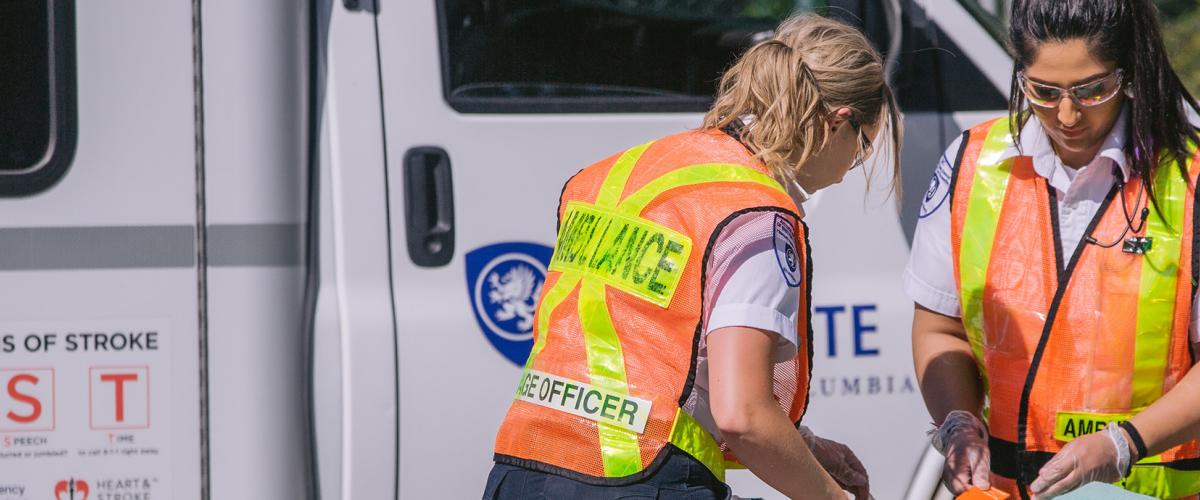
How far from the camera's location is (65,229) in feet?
6.74

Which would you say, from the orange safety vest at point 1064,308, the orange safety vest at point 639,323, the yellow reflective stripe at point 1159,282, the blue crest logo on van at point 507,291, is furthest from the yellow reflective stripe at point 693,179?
the blue crest logo on van at point 507,291

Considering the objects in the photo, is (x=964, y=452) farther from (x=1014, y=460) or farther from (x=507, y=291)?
(x=507, y=291)

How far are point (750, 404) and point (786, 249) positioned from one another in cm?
20

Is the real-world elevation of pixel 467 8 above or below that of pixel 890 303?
above

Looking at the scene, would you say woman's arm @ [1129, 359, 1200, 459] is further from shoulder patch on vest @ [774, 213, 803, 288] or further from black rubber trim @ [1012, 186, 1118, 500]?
shoulder patch on vest @ [774, 213, 803, 288]

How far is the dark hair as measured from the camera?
166 centimetres

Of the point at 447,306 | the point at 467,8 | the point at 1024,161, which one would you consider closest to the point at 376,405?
the point at 447,306

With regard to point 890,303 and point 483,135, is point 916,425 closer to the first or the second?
point 890,303

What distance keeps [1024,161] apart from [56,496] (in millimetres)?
1624

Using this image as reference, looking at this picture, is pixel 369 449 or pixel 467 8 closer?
pixel 369 449

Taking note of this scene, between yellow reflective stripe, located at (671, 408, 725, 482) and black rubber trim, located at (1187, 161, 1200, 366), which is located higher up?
black rubber trim, located at (1187, 161, 1200, 366)

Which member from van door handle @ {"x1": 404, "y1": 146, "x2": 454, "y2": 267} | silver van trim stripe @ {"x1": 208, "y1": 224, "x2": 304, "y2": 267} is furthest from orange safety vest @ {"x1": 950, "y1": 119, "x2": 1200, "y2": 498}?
silver van trim stripe @ {"x1": 208, "y1": 224, "x2": 304, "y2": 267}

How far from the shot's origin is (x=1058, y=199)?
1.74m

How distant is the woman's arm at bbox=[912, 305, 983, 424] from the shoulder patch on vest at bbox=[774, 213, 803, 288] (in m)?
0.46
